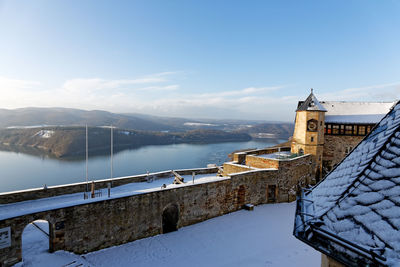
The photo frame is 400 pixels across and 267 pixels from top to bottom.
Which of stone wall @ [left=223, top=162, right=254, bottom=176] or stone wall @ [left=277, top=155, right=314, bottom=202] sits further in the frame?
stone wall @ [left=223, top=162, right=254, bottom=176]

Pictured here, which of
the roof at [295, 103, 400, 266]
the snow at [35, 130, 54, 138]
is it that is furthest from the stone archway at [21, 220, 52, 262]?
the snow at [35, 130, 54, 138]

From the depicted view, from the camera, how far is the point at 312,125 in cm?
1898

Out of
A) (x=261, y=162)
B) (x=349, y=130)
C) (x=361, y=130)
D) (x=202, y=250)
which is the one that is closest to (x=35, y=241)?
(x=202, y=250)

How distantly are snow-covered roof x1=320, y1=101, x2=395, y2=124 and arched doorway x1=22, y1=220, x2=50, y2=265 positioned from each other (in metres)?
22.6

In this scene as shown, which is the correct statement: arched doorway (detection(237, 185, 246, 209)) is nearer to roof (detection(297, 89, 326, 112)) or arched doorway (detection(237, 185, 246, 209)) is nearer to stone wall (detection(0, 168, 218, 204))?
stone wall (detection(0, 168, 218, 204))

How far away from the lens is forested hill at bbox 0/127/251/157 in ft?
242

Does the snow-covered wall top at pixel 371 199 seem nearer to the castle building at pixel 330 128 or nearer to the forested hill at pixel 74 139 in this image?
the castle building at pixel 330 128

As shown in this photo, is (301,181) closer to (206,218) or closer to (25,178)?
(206,218)

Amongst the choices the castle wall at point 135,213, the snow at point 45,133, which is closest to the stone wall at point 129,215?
the castle wall at point 135,213

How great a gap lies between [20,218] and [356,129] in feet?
79.4

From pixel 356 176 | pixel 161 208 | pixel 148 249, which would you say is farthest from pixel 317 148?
pixel 356 176

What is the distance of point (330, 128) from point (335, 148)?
1908mm

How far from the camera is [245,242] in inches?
412

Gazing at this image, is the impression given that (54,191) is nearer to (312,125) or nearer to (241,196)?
(241,196)
